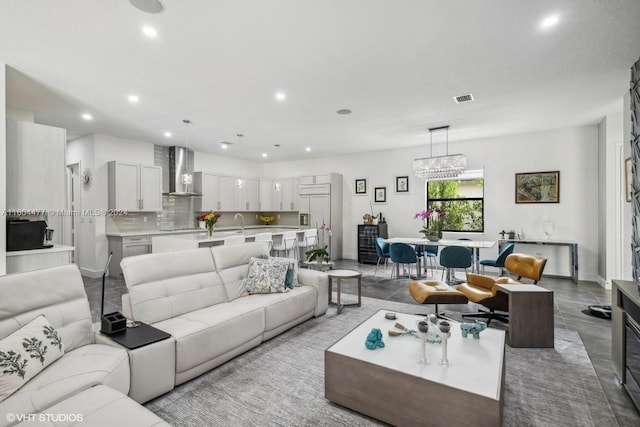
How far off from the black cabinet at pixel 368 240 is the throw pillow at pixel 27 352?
20.5ft

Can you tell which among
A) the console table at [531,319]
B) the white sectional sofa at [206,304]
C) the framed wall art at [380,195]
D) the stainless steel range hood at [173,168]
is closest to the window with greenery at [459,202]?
the framed wall art at [380,195]

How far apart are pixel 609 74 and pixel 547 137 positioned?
266 cm

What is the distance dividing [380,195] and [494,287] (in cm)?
469

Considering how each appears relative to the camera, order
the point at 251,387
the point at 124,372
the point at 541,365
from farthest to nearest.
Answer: the point at 541,365, the point at 251,387, the point at 124,372

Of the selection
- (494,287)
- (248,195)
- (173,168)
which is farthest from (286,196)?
(494,287)

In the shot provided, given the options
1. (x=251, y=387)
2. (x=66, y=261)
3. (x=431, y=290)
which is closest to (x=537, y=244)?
(x=431, y=290)

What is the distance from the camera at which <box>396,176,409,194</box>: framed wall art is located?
7.45m

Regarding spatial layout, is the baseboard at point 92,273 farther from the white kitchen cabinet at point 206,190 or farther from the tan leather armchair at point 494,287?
the tan leather armchair at point 494,287

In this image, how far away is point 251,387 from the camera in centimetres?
229

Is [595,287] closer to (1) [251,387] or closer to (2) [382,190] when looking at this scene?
(2) [382,190]

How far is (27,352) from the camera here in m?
1.65

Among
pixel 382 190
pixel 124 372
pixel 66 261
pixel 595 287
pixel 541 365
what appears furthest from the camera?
pixel 382 190

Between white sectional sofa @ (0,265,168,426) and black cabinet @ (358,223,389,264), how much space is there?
598 centimetres

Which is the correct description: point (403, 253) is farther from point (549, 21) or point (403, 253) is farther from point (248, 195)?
point (248, 195)
